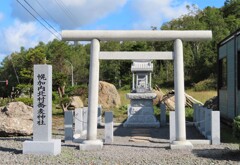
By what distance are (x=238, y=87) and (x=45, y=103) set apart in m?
7.02

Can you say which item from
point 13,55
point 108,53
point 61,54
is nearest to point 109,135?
point 108,53

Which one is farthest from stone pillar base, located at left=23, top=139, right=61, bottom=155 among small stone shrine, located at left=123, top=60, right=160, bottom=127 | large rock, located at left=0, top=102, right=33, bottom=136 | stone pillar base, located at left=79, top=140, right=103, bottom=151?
small stone shrine, located at left=123, top=60, right=160, bottom=127

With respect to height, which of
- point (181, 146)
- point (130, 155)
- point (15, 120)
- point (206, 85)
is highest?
point (206, 85)

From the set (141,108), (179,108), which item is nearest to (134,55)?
(179,108)

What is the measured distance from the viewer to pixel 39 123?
9266 mm

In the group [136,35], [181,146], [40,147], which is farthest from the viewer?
[136,35]

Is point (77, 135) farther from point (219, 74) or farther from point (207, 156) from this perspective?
point (219, 74)

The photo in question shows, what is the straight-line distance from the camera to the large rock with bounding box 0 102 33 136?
12.1 m

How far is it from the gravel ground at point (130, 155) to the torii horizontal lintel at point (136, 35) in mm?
2975

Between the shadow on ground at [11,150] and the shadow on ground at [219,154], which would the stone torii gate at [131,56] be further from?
the shadow on ground at [11,150]

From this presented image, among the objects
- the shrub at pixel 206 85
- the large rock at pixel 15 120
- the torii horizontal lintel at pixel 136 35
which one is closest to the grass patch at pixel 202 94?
the shrub at pixel 206 85

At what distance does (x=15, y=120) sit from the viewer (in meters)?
12.4

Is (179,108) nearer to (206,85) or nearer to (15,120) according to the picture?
(15,120)

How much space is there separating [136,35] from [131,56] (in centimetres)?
59
